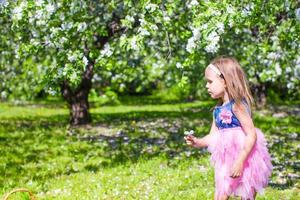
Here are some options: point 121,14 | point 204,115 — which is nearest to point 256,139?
point 121,14

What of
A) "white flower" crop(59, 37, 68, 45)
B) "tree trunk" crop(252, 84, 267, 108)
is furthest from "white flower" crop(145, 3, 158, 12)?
"tree trunk" crop(252, 84, 267, 108)

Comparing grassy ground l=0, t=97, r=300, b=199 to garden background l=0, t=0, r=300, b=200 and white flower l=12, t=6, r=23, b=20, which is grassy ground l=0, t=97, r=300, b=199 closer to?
garden background l=0, t=0, r=300, b=200

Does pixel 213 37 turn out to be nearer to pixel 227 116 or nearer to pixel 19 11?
pixel 227 116

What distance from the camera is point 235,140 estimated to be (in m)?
6.37

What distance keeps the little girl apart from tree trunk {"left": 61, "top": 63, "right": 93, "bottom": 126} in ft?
38.0

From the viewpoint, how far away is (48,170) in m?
11.5

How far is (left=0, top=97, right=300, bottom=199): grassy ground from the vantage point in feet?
31.4

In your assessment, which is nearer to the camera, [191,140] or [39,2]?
[191,140]

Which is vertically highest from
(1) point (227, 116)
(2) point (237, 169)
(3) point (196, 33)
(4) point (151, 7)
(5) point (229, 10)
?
(4) point (151, 7)

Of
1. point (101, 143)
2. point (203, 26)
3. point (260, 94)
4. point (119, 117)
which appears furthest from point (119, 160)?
point (260, 94)

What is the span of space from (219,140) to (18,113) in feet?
63.7

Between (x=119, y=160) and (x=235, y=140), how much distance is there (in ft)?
21.2

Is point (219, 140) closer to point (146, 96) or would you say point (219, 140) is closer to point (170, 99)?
point (170, 99)

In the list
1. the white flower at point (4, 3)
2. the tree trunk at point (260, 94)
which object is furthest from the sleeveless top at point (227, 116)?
the tree trunk at point (260, 94)
